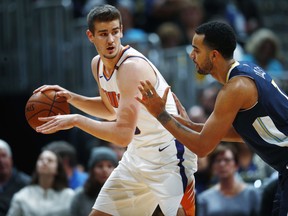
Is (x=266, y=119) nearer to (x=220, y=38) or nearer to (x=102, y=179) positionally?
(x=220, y=38)

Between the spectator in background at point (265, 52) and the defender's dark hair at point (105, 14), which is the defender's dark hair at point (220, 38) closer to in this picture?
the defender's dark hair at point (105, 14)

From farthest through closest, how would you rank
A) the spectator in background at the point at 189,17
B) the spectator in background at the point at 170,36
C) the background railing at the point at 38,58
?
the spectator in background at the point at 189,17 → the spectator in background at the point at 170,36 → the background railing at the point at 38,58

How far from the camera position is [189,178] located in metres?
7.03

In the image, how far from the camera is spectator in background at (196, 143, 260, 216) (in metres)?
9.70

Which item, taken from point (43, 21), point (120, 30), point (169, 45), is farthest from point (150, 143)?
point (169, 45)

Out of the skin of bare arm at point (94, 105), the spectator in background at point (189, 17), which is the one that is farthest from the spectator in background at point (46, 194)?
the spectator in background at point (189, 17)

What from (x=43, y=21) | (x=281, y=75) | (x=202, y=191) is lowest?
(x=202, y=191)

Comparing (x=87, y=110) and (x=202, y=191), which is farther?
(x=202, y=191)

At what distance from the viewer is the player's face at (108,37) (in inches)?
273

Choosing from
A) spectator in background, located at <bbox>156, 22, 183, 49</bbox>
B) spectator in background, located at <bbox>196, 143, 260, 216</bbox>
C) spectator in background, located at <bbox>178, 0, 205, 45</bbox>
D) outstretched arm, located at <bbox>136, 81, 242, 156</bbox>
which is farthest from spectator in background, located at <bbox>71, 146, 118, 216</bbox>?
spectator in background, located at <bbox>178, 0, 205, 45</bbox>

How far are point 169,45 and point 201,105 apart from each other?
1.45m

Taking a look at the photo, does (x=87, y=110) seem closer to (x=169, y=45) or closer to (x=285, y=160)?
(x=285, y=160)

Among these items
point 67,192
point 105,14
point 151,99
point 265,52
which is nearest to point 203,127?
point 151,99

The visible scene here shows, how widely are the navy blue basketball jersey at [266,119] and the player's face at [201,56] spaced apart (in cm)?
19
